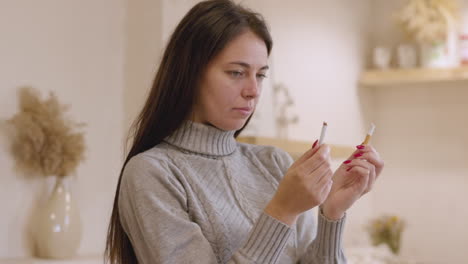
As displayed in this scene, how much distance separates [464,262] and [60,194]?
7.95 feet

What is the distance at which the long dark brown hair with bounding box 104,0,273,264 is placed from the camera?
3.84ft

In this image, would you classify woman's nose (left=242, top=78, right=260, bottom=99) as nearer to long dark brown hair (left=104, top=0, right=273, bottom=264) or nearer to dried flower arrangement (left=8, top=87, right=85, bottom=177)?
long dark brown hair (left=104, top=0, right=273, bottom=264)

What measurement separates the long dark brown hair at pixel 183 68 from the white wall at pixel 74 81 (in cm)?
144

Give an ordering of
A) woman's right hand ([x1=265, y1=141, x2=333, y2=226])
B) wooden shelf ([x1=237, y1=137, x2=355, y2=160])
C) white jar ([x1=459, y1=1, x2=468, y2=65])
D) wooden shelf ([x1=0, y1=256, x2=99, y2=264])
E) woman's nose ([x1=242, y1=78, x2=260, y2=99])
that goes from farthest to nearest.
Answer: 1. white jar ([x1=459, y1=1, x2=468, y2=65])
2. wooden shelf ([x1=237, y1=137, x2=355, y2=160])
3. wooden shelf ([x1=0, y1=256, x2=99, y2=264])
4. woman's nose ([x1=242, y1=78, x2=260, y2=99])
5. woman's right hand ([x1=265, y1=141, x2=333, y2=226])

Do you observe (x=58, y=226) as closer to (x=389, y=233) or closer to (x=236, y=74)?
(x=236, y=74)

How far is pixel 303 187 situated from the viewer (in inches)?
40.5

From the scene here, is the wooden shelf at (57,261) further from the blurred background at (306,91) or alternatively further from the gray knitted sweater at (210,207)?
the gray knitted sweater at (210,207)

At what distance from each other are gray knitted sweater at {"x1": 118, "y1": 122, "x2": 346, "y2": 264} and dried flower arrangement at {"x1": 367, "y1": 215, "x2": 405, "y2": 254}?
2.61 m

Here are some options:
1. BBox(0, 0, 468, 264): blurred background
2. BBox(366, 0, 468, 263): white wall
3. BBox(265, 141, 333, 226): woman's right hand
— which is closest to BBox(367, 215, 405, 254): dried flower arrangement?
BBox(0, 0, 468, 264): blurred background

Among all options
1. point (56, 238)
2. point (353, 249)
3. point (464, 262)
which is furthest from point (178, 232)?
point (464, 262)

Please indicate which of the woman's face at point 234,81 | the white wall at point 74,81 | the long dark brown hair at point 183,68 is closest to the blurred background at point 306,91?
the white wall at point 74,81

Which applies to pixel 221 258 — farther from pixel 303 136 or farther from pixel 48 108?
pixel 303 136

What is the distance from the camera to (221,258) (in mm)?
1110

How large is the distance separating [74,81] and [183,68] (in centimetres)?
169
